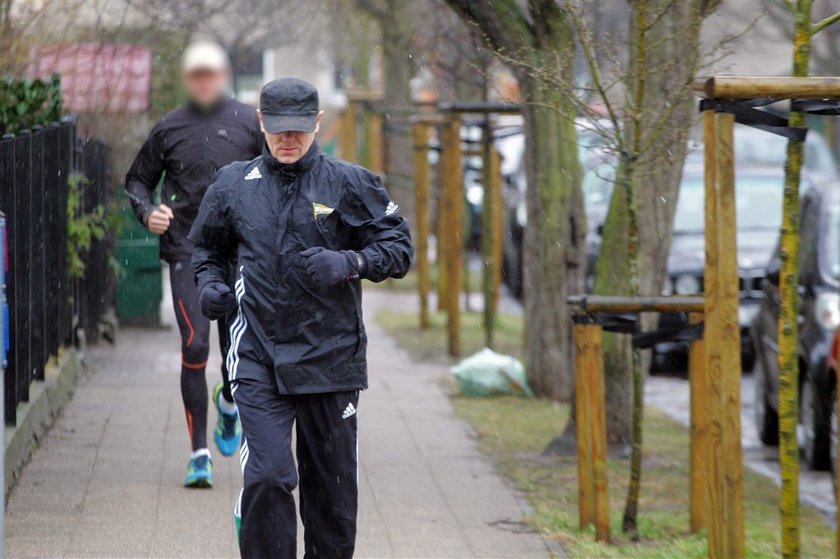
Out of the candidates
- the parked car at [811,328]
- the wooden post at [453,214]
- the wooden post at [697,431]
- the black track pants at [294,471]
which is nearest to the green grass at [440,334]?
the wooden post at [453,214]

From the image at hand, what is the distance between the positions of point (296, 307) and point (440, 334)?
1024cm

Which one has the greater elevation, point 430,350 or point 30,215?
point 30,215

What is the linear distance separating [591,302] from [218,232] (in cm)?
216

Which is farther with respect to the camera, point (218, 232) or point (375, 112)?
point (375, 112)

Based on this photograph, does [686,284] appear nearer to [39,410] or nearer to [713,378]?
[39,410]

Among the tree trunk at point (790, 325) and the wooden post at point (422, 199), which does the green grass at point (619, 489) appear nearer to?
the tree trunk at point (790, 325)

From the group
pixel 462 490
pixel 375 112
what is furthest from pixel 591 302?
pixel 375 112

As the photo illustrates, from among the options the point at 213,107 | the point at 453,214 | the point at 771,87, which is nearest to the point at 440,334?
the point at 453,214

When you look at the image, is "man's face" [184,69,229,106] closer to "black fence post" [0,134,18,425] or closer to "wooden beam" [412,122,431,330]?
"black fence post" [0,134,18,425]

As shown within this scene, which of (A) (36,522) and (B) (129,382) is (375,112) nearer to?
(B) (129,382)

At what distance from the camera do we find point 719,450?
551 cm

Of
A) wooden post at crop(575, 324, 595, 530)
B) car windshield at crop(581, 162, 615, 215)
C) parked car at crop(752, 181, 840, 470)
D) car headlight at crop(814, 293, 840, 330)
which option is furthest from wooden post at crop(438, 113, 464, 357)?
wooden post at crop(575, 324, 595, 530)

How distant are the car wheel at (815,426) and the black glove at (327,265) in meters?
5.07

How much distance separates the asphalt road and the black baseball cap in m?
4.51
